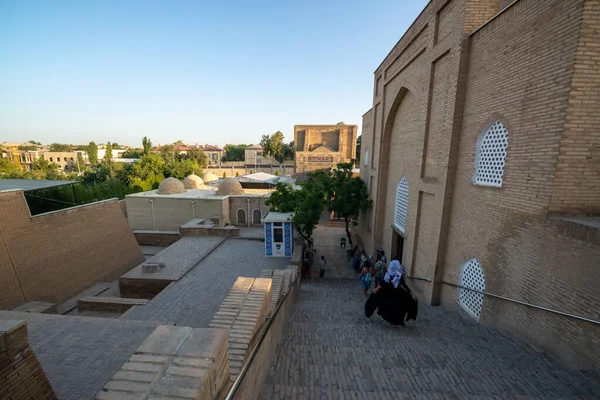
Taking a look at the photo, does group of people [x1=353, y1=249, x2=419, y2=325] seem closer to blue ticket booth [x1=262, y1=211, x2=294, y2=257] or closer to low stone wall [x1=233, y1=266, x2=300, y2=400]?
low stone wall [x1=233, y1=266, x2=300, y2=400]

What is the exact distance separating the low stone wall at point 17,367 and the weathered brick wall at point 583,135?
287 inches

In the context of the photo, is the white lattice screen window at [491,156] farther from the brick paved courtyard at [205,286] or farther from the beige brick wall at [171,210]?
the beige brick wall at [171,210]

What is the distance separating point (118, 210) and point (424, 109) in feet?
44.5

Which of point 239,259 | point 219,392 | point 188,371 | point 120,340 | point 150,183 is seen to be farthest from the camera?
point 150,183

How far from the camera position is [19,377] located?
10.5ft

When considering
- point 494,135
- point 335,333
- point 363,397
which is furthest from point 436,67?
point 363,397

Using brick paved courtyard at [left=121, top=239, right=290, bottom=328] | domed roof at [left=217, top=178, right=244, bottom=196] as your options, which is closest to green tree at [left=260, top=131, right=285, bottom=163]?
domed roof at [left=217, top=178, right=244, bottom=196]

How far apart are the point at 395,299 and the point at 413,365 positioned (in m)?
1.50

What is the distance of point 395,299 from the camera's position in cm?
546

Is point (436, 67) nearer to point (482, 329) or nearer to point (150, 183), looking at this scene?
point (482, 329)

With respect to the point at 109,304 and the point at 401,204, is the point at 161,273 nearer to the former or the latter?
the point at 109,304

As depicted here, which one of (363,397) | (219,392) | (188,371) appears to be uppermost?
(188,371)

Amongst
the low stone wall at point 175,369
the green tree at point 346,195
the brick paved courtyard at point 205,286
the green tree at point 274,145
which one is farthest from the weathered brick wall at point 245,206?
the green tree at point 274,145

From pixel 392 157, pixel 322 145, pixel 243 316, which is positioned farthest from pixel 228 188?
pixel 322 145
